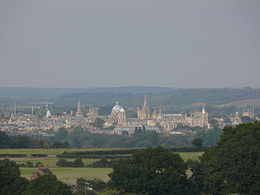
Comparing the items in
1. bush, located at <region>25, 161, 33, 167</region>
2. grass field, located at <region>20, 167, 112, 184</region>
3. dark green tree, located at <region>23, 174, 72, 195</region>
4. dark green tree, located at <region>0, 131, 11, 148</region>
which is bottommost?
grass field, located at <region>20, 167, 112, 184</region>

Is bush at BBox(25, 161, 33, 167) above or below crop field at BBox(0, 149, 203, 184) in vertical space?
above

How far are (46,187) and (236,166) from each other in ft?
38.8

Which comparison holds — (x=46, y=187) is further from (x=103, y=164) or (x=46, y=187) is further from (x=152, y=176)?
(x=103, y=164)

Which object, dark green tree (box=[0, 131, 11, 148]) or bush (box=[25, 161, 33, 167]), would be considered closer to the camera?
bush (box=[25, 161, 33, 167])

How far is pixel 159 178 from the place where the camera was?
52750 mm

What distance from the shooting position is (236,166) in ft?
170

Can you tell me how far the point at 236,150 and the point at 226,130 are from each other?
18.3 feet

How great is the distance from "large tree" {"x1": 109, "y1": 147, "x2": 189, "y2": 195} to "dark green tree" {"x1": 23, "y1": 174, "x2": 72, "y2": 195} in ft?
23.0

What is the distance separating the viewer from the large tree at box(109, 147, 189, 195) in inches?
2067

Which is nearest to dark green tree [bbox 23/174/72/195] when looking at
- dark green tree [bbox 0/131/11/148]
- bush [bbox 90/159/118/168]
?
bush [bbox 90/159/118/168]

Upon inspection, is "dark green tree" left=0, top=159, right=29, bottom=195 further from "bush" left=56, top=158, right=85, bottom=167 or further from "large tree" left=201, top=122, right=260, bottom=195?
"bush" left=56, top=158, right=85, bottom=167

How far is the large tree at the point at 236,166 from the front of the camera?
167 ft

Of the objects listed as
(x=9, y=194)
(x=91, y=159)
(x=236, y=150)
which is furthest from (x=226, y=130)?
(x=91, y=159)

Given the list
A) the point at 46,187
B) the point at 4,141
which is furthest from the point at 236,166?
the point at 4,141
